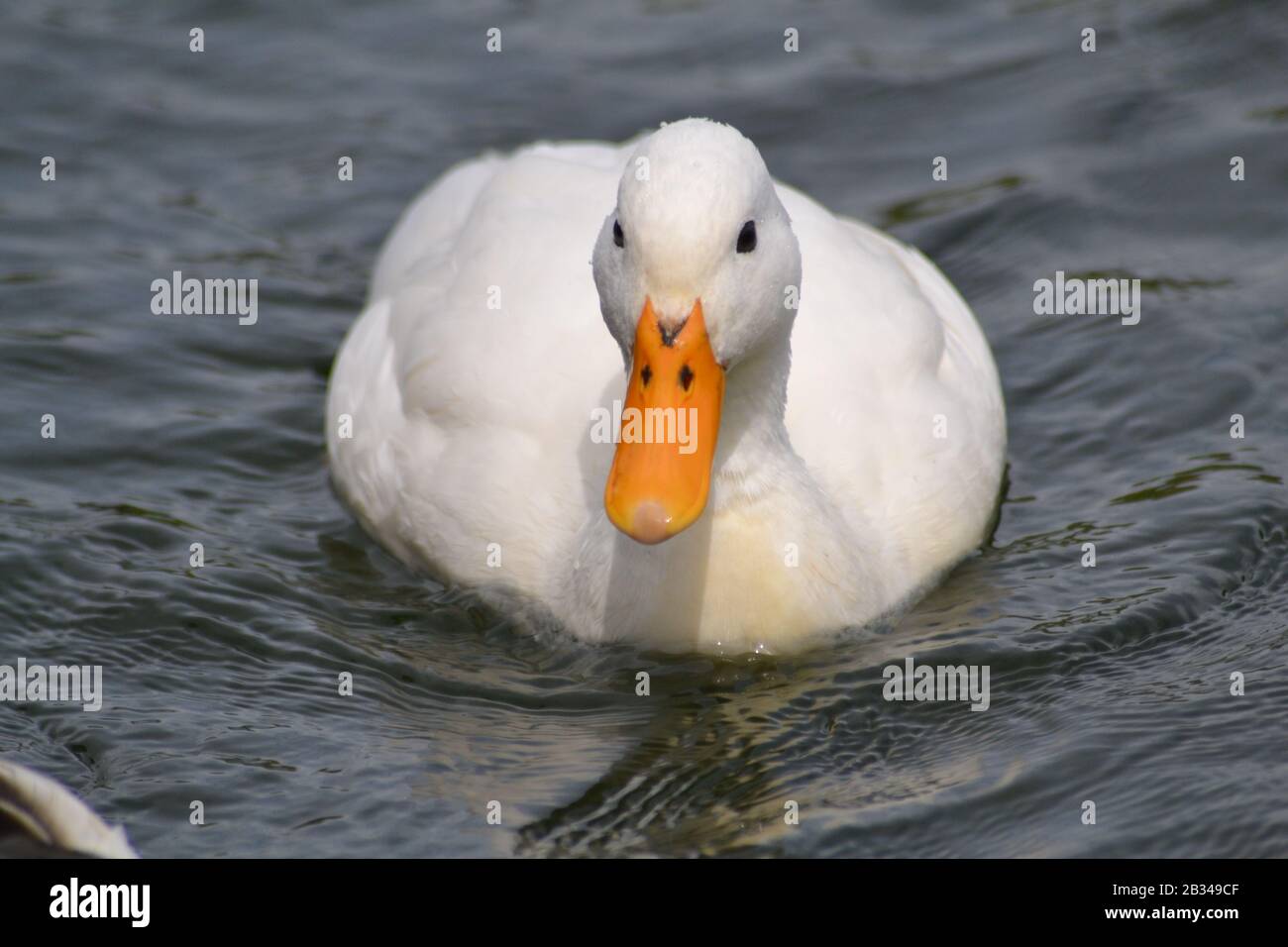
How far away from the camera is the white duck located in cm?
545

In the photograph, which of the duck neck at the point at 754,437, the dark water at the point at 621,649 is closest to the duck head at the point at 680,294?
the duck neck at the point at 754,437

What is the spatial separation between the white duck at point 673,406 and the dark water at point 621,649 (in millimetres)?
252

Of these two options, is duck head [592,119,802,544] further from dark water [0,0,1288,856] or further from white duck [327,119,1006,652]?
dark water [0,0,1288,856]

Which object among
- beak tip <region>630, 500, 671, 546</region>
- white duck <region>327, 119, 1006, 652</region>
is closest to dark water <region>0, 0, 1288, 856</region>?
white duck <region>327, 119, 1006, 652</region>

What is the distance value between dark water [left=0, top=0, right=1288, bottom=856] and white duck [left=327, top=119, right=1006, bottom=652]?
0.83 feet

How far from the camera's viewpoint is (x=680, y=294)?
537 cm

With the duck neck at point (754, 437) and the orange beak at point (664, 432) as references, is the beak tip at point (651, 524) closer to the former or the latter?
the orange beak at point (664, 432)

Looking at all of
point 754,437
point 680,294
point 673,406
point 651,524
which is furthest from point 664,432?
point 754,437

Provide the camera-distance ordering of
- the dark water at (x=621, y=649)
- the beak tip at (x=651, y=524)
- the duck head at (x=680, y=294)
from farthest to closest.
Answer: the dark water at (x=621, y=649)
the beak tip at (x=651, y=524)
the duck head at (x=680, y=294)

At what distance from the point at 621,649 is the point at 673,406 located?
1.19 m

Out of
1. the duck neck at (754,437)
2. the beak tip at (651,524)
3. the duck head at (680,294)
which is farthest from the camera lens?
the duck neck at (754,437)

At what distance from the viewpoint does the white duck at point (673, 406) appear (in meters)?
5.45

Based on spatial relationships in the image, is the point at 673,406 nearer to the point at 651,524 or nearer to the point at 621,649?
the point at 651,524

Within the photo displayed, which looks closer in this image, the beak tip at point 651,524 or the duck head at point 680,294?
the duck head at point 680,294
